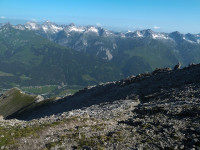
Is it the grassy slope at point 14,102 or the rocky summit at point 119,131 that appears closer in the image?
the rocky summit at point 119,131

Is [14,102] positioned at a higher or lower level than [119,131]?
lower

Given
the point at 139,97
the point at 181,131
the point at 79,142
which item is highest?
the point at 181,131

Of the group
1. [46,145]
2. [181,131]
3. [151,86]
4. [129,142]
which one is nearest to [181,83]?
[151,86]

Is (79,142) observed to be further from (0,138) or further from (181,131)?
(181,131)

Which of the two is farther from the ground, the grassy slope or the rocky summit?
the rocky summit

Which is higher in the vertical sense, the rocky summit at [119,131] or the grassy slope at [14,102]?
the rocky summit at [119,131]

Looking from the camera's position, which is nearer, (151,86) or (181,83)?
(181,83)

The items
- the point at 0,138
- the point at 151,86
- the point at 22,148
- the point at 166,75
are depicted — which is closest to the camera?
the point at 22,148

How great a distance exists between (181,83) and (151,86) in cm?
920

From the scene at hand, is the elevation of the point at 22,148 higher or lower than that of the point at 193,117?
lower

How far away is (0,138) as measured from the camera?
93.2ft

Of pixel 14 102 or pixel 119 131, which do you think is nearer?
pixel 119 131

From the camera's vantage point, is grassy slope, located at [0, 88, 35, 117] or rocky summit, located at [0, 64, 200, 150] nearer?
rocky summit, located at [0, 64, 200, 150]

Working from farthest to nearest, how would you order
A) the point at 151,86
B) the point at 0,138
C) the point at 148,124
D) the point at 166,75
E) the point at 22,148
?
the point at 166,75
the point at 151,86
the point at 148,124
the point at 0,138
the point at 22,148
